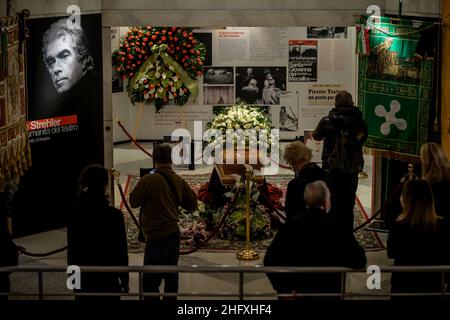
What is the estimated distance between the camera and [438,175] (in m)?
6.63

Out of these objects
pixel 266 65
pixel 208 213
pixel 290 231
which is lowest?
pixel 208 213

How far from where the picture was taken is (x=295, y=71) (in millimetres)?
16016

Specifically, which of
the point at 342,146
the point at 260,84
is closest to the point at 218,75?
the point at 260,84

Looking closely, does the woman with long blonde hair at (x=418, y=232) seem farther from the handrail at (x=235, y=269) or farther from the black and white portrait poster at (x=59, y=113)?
the black and white portrait poster at (x=59, y=113)

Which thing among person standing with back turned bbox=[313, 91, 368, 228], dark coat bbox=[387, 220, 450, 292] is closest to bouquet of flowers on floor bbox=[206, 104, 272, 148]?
person standing with back turned bbox=[313, 91, 368, 228]

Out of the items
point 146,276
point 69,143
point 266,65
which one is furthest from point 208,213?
point 266,65

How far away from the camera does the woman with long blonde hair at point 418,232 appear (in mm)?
5656

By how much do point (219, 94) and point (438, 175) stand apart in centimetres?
972

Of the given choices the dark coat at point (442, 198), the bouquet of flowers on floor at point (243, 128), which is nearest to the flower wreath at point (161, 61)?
the bouquet of flowers on floor at point (243, 128)

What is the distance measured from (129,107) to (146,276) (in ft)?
33.2

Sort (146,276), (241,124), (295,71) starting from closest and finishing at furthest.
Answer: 1. (146,276)
2. (241,124)
3. (295,71)

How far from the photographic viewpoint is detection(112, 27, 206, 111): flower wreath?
47.1 feet

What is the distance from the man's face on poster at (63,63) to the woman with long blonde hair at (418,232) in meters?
5.67

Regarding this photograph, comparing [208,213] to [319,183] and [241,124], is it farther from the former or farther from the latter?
[319,183]
